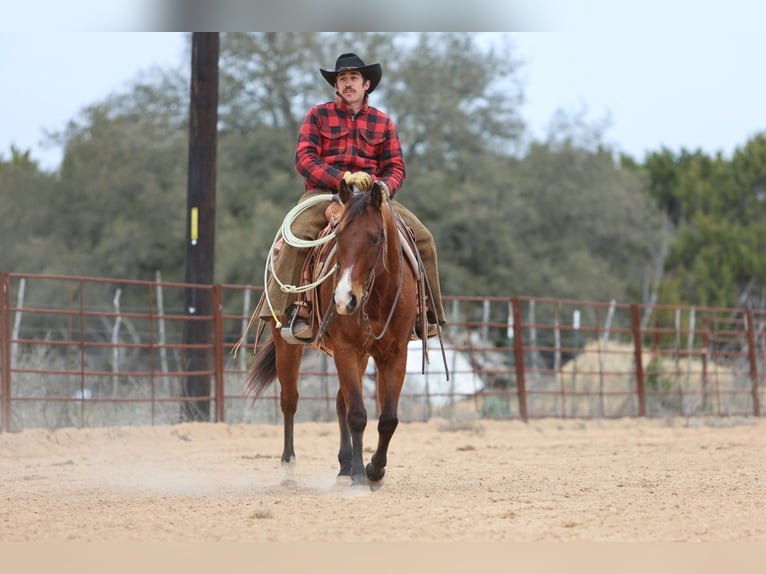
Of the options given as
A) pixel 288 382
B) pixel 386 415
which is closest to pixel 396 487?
pixel 386 415

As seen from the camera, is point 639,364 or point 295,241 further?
point 639,364

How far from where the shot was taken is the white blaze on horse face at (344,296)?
21.6 ft

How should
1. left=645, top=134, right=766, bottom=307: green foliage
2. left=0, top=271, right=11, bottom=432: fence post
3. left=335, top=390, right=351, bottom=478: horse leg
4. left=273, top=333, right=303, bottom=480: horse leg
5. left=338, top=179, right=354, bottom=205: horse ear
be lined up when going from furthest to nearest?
left=645, top=134, right=766, bottom=307: green foliage < left=0, top=271, right=11, bottom=432: fence post < left=273, top=333, right=303, bottom=480: horse leg < left=335, top=390, right=351, bottom=478: horse leg < left=338, top=179, right=354, bottom=205: horse ear

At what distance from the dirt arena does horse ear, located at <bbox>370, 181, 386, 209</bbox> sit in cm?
182

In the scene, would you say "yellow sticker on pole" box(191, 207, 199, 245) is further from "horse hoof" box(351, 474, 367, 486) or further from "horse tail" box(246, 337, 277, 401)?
"horse hoof" box(351, 474, 367, 486)

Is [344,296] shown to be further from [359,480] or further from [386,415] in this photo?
[359,480]

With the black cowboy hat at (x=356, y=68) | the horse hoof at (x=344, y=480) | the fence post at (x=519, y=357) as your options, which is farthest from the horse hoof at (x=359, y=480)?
the fence post at (x=519, y=357)

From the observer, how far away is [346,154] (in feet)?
26.7

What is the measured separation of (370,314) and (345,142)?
1440mm

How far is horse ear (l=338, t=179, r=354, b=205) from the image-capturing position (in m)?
7.11

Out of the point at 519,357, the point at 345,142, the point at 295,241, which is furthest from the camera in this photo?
the point at 519,357

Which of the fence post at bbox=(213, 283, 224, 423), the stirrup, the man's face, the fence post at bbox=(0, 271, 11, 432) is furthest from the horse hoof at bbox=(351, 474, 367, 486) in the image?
the fence post at bbox=(213, 283, 224, 423)

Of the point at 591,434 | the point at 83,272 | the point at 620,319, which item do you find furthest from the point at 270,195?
the point at 591,434

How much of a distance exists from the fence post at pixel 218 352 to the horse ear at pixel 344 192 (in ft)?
23.4
